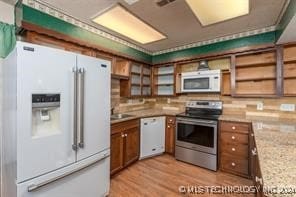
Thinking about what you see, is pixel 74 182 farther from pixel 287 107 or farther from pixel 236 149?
pixel 287 107

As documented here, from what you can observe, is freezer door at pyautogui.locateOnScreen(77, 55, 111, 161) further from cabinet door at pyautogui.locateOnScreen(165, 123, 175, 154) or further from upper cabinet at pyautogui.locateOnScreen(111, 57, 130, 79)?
cabinet door at pyautogui.locateOnScreen(165, 123, 175, 154)

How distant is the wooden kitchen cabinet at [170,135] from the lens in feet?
11.4

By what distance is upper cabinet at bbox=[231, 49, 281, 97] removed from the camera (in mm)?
2746

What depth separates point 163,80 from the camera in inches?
165

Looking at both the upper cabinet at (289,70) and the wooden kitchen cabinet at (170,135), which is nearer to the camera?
the upper cabinet at (289,70)

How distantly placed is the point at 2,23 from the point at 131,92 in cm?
224

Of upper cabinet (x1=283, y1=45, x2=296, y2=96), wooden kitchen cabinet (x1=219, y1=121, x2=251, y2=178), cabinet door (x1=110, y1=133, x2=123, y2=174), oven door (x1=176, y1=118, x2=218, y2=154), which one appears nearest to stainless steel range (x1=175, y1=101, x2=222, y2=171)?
oven door (x1=176, y1=118, x2=218, y2=154)

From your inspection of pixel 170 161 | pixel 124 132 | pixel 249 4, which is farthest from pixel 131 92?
pixel 249 4

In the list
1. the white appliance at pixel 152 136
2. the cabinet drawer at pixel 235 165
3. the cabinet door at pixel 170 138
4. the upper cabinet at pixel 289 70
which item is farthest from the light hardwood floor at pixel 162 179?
the upper cabinet at pixel 289 70

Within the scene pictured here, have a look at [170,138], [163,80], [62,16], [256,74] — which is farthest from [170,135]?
[62,16]

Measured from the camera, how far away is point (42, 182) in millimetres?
1371

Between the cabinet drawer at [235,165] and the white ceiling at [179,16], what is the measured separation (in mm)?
2222

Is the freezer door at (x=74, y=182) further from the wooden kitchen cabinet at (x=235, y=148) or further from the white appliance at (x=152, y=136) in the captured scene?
the wooden kitchen cabinet at (x=235, y=148)

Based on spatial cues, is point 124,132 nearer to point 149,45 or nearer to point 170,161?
point 170,161
